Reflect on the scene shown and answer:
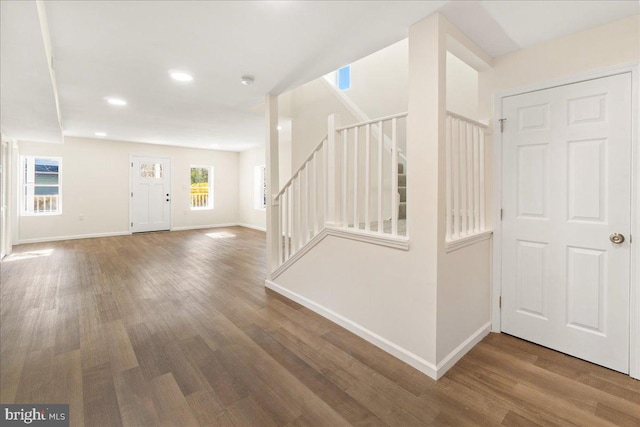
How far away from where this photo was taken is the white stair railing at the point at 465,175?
1965mm

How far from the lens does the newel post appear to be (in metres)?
2.52

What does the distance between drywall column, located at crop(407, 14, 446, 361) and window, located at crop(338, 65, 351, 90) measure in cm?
308

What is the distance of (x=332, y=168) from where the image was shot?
2.56 meters

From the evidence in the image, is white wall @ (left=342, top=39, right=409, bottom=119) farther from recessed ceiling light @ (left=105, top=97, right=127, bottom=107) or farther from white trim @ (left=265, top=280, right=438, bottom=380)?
recessed ceiling light @ (left=105, top=97, right=127, bottom=107)

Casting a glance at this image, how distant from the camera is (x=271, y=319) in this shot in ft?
8.64

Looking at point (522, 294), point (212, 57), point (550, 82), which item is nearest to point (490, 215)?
point (522, 294)

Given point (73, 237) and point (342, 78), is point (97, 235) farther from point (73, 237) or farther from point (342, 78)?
point (342, 78)

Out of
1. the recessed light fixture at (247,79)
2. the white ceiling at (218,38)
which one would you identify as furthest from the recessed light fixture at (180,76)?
the recessed light fixture at (247,79)

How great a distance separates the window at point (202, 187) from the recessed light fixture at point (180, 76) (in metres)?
5.93

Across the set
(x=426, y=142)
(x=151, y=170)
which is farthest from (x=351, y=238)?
(x=151, y=170)

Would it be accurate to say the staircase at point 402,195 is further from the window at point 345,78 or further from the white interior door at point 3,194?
the white interior door at point 3,194

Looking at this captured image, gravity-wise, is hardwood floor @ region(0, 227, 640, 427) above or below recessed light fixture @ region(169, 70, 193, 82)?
below

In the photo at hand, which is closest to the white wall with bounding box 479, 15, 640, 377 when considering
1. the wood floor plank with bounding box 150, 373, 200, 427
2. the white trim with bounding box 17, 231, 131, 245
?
the wood floor plank with bounding box 150, 373, 200, 427

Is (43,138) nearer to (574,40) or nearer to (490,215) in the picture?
(490,215)
